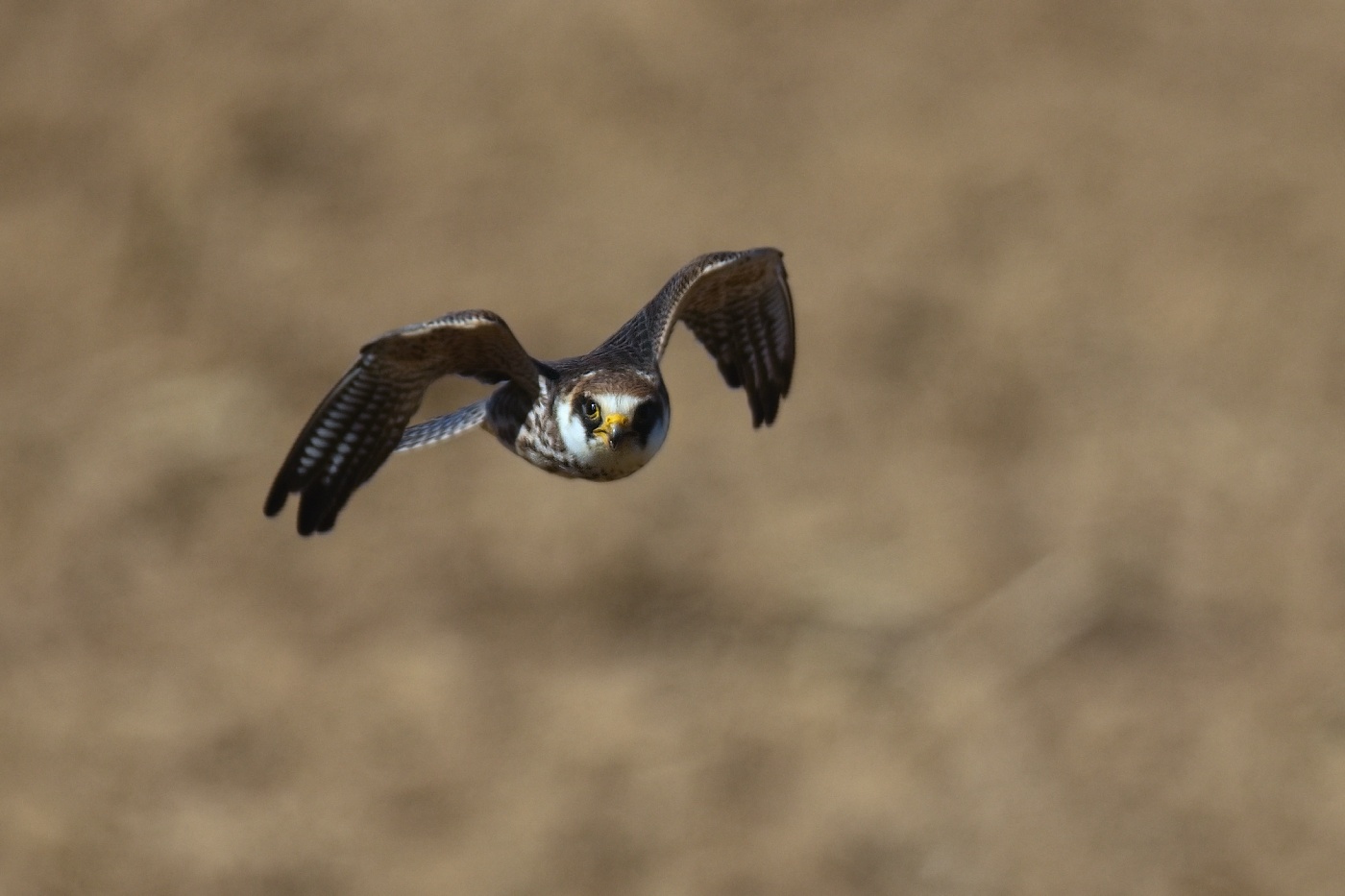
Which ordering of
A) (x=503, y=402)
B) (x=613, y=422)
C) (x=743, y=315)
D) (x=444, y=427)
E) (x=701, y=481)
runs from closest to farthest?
(x=613, y=422)
(x=503, y=402)
(x=444, y=427)
(x=743, y=315)
(x=701, y=481)

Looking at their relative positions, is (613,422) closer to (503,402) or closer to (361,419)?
(361,419)

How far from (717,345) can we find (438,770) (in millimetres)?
13240

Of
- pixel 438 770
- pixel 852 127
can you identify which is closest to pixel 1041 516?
pixel 852 127

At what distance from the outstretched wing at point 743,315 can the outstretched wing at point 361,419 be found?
1.06 metres

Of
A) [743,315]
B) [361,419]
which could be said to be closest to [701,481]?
[743,315]

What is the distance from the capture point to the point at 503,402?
975 cm

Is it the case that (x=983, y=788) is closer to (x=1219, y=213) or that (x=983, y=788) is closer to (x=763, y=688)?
(x=763, y=688)

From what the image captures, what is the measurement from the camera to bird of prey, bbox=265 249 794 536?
8695 mm

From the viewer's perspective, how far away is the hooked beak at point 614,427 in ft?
28.3

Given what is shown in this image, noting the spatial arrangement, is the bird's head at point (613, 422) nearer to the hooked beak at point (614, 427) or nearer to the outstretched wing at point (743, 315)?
the hooked beak at point (614, 427)

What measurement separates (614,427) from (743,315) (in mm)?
2521

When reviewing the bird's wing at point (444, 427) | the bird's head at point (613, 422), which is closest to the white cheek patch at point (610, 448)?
the bird's head at point (613, 422)

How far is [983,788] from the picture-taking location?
23656 millimetres

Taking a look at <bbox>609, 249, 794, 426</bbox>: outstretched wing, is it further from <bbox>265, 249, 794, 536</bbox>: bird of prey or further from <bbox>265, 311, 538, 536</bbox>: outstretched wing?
<bbox>265, 311, 538, 536</bbox>: outstretched wing
